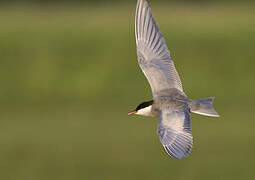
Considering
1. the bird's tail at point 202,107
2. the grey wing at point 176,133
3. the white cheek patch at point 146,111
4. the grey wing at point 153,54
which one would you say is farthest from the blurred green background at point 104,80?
the grey wing at point 176,133

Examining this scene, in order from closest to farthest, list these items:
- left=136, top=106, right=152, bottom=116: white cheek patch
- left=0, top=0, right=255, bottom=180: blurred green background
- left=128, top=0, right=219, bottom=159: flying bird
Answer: left=128, top=0, right=219, bottom=159: flying bird
left=136, top=106, right=152, bottom=116: white cheek patch
left=0, top=0, right=255, bottom=180: blurred green background

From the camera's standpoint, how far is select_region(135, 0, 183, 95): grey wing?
6891 mm

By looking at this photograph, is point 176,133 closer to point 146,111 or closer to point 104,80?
point 146,111

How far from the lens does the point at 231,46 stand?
13.9 metres

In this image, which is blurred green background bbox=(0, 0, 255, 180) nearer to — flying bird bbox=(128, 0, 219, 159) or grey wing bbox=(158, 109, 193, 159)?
flying bird bbox=(128, 0, 219, 159)

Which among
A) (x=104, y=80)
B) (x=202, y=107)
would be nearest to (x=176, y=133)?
(x=202, y=107)

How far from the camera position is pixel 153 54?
278 inches

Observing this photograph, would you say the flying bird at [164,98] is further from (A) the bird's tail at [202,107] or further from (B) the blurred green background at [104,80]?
(B) the blurred green background at [104,80]

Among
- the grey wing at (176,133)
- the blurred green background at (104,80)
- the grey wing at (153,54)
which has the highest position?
Answer: the grey wing at (153,54)

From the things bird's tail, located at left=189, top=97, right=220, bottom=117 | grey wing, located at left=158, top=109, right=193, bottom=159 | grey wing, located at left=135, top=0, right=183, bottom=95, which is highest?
grey wing, located at left=135, top=0, right=183, bottom=95

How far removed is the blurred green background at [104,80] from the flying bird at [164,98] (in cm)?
414

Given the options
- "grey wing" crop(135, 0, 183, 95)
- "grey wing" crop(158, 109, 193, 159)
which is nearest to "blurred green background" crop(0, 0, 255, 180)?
"grey wing" crop(135, 0, 183, 95)

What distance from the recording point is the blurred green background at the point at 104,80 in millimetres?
11664

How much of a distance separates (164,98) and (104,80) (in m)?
7.56
